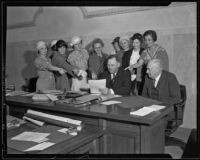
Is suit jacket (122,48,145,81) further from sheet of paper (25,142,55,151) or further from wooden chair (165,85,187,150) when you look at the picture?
sheet of paper (25,142,55,151)

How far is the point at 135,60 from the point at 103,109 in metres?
0.50

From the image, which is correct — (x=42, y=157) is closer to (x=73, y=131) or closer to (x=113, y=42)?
(x=73, y=131)

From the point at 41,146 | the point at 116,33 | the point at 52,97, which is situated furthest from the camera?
the point at 52,97

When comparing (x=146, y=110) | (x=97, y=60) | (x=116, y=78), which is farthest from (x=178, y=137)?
(x=97, y=60)

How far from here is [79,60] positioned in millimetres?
2062

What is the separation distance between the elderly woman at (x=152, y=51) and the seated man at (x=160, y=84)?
0.11ft

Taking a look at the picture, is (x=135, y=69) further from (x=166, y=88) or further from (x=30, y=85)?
(x=30, y=85)

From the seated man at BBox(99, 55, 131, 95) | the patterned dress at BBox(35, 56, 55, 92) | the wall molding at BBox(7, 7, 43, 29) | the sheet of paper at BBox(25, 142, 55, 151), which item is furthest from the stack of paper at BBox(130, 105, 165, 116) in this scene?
the wall molding at BBox(7, 7, 43, 29)

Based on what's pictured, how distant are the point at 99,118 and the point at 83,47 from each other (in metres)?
0.63

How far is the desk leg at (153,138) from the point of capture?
180cm

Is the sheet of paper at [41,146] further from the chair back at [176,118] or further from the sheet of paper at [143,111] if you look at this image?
the chair back at [176,118]

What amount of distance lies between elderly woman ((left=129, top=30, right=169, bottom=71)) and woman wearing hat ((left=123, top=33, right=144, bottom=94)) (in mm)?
45

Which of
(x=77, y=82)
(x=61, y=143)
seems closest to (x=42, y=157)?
(x=61, y=143)

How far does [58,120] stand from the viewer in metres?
2.04
